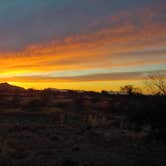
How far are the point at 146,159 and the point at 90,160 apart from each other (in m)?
2.12

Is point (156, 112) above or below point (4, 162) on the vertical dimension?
above

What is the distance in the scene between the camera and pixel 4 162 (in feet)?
41.4

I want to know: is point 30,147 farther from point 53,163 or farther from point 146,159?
point 146,159

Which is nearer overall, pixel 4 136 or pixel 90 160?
pixel 90 160

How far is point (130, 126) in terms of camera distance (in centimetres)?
2345

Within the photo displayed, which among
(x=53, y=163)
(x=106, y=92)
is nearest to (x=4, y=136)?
(x=53, y=163)

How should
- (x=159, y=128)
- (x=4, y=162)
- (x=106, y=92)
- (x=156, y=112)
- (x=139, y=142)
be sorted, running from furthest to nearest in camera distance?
(x=106, y=92)
(x=156, y=112)
(x=159, y=128)
(x=139, y=142)
(x=4, y=162)

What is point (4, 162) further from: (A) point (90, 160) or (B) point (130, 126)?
(B) point (130, 126)

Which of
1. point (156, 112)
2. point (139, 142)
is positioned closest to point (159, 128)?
point (156, 112)

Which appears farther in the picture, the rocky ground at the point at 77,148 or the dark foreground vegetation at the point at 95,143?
the dark foreground vegetation at the point at 95,143

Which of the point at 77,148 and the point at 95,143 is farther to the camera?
the point at 95,143

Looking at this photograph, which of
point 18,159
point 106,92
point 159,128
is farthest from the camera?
point 106,92

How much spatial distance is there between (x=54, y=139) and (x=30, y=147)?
2343 mm

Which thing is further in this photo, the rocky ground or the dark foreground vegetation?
the dark foreground vegetation
